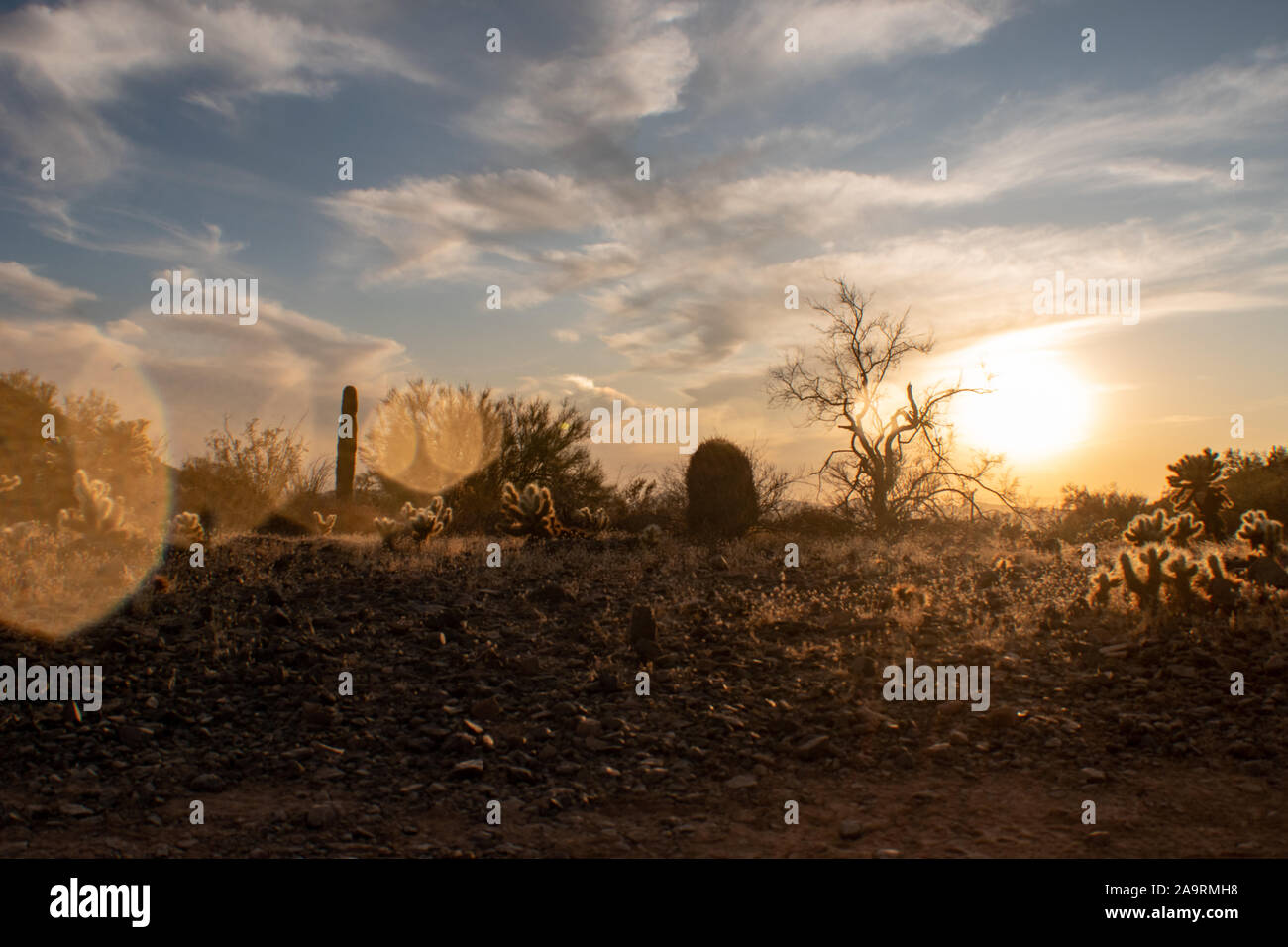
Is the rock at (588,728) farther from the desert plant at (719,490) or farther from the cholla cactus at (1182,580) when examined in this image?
the desert plant at (719,490)

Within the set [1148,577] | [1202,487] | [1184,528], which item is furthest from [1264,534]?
[1202,487]

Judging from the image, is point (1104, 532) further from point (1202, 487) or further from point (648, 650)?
point (648, 650)

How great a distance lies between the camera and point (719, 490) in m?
14.8

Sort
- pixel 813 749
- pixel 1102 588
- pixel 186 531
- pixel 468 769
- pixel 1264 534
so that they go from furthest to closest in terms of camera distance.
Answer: pixel 186 531
pixel 1264 534
pixel 1102 588
pixel 813 749
pixel 468 769

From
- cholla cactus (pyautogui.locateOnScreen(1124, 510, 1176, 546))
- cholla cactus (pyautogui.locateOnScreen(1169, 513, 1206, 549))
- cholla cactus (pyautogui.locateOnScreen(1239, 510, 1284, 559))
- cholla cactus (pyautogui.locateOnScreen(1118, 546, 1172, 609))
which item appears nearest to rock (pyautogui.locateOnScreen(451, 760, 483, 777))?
cholla cactus (pyautogui.locateOnScreen(1118, 546, 1172, 609))

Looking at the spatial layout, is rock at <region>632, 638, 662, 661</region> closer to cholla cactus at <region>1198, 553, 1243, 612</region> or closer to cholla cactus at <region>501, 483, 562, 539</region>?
cholla cactus at <region>1198, 553, 1243, 612</region>

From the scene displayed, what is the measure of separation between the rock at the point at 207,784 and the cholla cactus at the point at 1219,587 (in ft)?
25.6

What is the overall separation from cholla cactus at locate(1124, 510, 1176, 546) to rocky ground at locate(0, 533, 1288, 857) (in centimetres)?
170

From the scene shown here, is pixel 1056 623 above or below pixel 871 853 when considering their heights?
above

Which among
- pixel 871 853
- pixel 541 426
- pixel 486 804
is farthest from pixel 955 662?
pixel 541 426

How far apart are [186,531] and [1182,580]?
10.5 m

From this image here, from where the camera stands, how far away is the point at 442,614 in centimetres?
769

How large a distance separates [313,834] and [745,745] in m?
2.63
